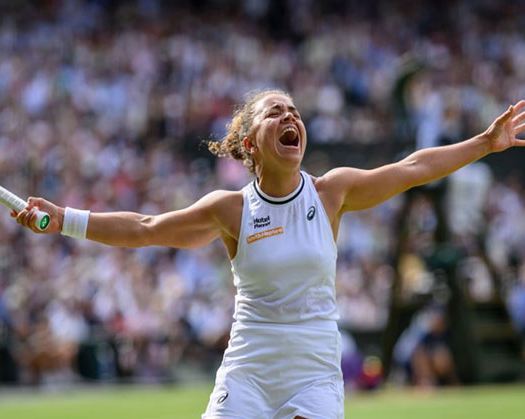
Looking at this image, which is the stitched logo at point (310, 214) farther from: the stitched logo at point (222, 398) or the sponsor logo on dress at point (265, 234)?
the stitched logo at point (222, 398)

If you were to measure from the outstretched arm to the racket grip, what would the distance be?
4.28 ft

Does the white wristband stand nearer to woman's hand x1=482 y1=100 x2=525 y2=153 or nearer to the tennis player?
the tennis player

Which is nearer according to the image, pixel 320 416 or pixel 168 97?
pixel 320 416

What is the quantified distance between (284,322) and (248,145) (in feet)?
3.13

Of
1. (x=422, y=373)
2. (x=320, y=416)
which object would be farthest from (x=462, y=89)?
(x=320, y=416)

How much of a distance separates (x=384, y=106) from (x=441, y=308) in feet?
19.5

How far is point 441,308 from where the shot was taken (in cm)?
1574

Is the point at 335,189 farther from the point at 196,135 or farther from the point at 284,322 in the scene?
the point at 196,135

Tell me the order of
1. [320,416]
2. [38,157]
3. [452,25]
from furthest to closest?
[452,25]
[38,157]
[320,416]

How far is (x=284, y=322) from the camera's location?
566 centimetres

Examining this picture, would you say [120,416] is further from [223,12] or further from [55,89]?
[223,12]

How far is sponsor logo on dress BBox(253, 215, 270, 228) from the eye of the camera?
5703 mm

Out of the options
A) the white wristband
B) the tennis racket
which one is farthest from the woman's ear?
the tennis racket

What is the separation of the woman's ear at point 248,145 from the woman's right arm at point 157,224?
1.08ft
